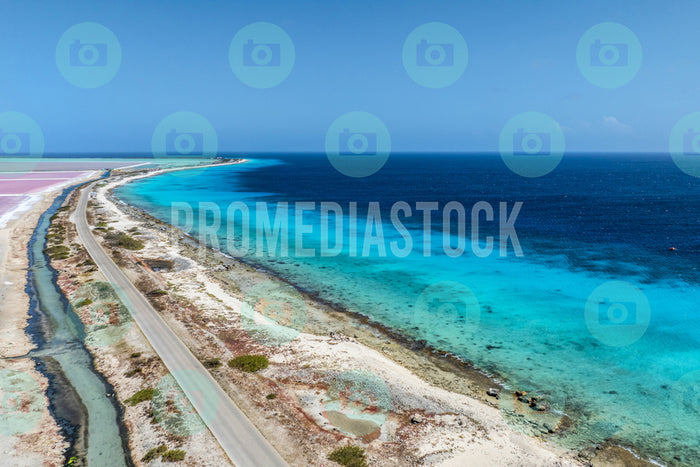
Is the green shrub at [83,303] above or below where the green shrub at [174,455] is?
above

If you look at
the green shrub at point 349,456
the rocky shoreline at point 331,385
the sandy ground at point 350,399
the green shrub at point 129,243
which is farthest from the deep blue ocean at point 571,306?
the green shrub at point 129,243

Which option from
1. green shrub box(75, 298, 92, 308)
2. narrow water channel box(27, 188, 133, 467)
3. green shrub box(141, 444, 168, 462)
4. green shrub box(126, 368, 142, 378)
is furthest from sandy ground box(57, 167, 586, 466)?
green shrub box(75, 298, 92, 308)

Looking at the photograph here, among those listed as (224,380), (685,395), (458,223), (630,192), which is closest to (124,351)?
(224,380)

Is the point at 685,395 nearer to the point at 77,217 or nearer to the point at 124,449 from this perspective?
the point at 124,449

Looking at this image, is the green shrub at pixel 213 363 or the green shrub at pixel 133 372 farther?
the green shrub at pixel 213 363

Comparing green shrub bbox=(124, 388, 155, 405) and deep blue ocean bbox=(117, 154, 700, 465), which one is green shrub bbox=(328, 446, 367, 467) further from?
green shrub bbox=(124, 388, 155, 405)

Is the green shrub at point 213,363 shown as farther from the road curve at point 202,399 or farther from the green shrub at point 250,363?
the green shrub at point 250,363
